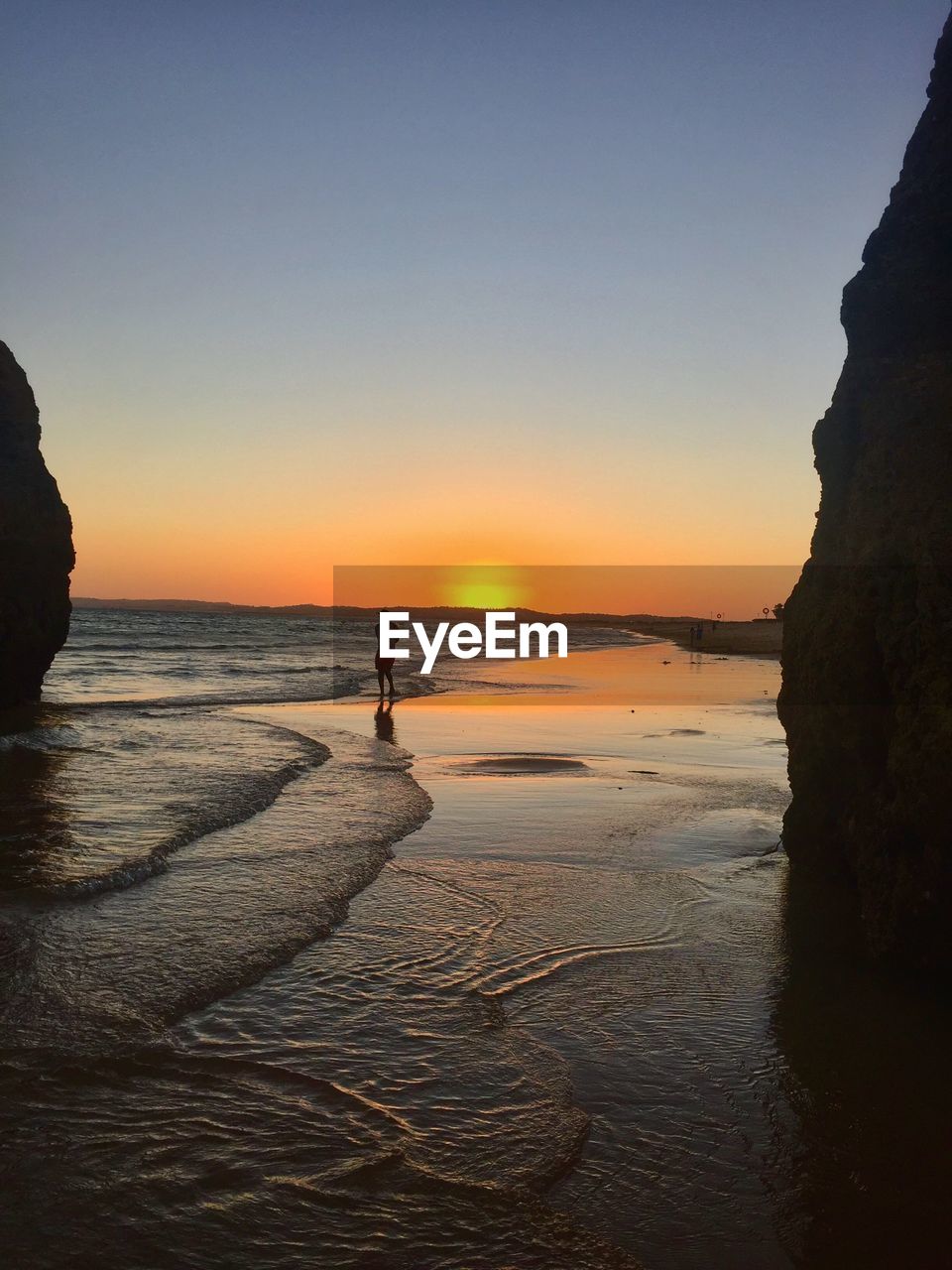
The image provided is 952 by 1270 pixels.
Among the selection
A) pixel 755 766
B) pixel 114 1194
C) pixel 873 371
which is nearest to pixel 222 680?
pixel 755 766

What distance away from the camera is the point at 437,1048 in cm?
442

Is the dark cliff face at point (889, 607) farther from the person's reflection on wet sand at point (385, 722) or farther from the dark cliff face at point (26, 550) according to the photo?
the dark cliff face at point (26, 550)

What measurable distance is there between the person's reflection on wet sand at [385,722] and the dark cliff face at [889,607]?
30.7 feet

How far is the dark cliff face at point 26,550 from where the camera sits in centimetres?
1928

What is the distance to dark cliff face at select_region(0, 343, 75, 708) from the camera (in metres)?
19.3

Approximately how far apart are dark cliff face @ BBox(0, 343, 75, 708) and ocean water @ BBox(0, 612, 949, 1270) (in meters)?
10.8

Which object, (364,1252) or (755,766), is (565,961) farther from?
(755,766)

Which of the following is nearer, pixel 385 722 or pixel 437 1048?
pixel 437 1048

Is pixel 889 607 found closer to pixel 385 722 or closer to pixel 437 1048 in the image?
pixel 437 1048

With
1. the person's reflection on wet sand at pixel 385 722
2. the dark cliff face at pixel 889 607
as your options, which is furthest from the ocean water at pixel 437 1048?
the person's reflection on wet sand at pixel 385 722

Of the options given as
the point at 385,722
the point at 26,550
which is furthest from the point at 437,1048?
the point at 26,550

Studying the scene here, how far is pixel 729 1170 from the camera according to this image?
11.4ft

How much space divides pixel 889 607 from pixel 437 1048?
4085 mm

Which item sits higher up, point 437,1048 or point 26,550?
point 26,550
